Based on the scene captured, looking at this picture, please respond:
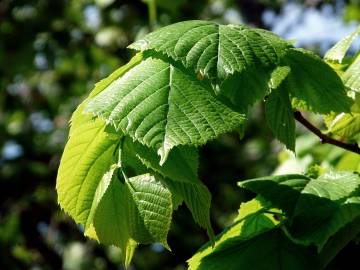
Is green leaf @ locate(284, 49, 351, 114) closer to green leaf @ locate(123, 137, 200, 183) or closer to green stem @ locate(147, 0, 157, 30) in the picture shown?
green leaf @ locate(123, 137, 200, 183)

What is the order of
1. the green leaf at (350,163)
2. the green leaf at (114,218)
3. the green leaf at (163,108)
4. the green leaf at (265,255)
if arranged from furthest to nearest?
the green leaf at (350,163), the green leaf at (265,255), the green leaf at (114,218), the green leaf at (163,108)

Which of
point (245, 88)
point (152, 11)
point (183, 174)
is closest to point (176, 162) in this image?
point (183, 174)

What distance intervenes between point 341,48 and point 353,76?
8 centimetres

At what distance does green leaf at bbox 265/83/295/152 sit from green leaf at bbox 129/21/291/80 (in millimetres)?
59

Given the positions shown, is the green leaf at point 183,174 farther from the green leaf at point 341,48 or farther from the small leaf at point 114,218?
the green leaf at point 341,48

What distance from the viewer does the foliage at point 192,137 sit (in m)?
1.01

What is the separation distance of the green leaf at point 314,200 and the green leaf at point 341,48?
0.20m

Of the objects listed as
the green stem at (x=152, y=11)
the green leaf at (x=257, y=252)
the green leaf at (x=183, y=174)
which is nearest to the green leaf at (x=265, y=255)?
the green leaf at (x=257, y=252)

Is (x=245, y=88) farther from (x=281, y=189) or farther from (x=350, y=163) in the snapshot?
(x=350, y=163)

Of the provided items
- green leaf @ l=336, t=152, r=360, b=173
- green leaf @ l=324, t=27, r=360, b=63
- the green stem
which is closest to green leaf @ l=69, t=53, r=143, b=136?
green leaf @ l=324, t=27, r=360, b=63

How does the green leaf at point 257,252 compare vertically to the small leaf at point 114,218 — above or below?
below

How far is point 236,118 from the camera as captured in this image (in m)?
0.99

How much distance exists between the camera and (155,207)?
104 centimetres

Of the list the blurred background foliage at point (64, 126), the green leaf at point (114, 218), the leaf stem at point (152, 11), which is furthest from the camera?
the blurred background foliage at point (64, 126)
